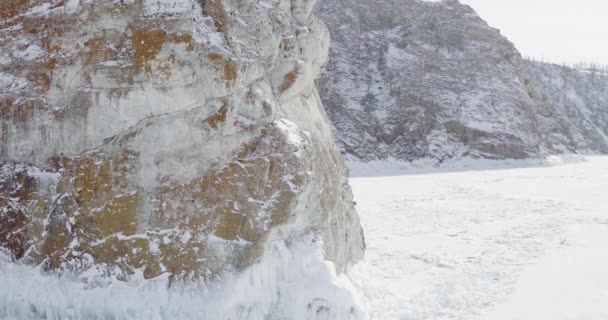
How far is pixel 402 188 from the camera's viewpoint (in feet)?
65.6

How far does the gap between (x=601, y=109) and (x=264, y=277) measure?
228 ft

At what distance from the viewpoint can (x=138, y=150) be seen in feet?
20.1

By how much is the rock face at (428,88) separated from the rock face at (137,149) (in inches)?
1081

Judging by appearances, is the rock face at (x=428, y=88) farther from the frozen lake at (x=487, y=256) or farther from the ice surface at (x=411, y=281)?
the ice surface at (x=411, y=281)

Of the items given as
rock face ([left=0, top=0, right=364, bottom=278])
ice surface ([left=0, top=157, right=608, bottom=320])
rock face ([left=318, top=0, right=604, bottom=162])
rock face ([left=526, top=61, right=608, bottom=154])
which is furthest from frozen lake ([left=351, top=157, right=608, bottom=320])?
rock face ([left=526, top=61, right=608, bottom=154])

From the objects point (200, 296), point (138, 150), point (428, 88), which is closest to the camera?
point (200, 296)

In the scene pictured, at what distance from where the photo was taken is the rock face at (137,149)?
598cm

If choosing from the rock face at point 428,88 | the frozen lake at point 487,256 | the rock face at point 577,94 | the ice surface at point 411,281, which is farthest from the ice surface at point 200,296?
the rock face at point 577,94

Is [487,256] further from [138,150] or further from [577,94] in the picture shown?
[577,94]

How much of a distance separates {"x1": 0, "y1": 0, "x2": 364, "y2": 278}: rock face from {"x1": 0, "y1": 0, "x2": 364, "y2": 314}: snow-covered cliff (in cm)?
1

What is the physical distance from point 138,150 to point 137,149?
2 centimetres

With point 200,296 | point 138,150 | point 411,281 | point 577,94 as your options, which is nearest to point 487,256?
point 411,281

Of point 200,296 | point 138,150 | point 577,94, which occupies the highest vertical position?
point 577,94

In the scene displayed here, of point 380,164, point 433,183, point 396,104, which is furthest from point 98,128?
point 396,104
